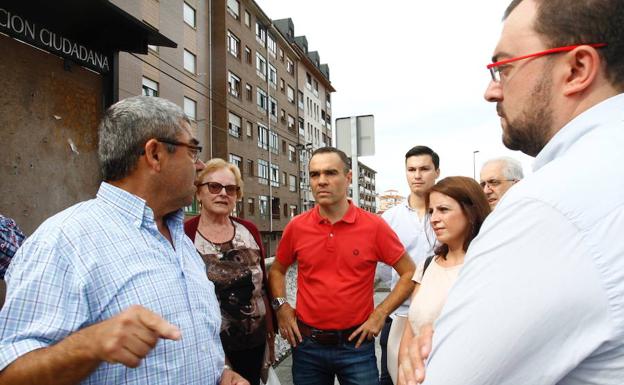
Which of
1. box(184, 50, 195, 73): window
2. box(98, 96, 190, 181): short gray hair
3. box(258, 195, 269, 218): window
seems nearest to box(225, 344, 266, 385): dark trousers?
box(98, 96, 190, 181): short gray hair

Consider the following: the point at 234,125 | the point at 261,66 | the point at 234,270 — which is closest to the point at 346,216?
the point at 234,270

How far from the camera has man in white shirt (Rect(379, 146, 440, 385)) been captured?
413 centimetres

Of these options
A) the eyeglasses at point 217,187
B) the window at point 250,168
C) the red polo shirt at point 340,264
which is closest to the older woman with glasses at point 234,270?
the eyeglasses at point 217,187

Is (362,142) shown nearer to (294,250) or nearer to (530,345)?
(294,250)

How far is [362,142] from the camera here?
705cm

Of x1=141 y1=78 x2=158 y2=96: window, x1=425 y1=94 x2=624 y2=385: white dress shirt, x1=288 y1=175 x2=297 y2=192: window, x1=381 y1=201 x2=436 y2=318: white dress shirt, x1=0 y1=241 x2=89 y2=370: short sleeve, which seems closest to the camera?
x1=425 y1=94 x2=624 y2=385: white dress shirt

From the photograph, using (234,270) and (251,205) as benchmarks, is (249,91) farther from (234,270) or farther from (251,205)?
(234,270)

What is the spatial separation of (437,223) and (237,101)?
3169 cm

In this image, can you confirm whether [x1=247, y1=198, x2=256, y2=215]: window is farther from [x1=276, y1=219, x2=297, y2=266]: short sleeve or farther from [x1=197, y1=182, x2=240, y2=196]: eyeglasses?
[x1=276, y1=219, x2=297, y2=266]: short sleeve

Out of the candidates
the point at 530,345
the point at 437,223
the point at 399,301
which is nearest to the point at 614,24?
the point at 530,345

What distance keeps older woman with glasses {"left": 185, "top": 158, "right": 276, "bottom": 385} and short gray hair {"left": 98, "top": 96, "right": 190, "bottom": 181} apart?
1501 mm

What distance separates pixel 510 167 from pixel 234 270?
278 centimetres

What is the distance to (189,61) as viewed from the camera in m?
28.4

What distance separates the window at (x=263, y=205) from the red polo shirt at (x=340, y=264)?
32637mm
